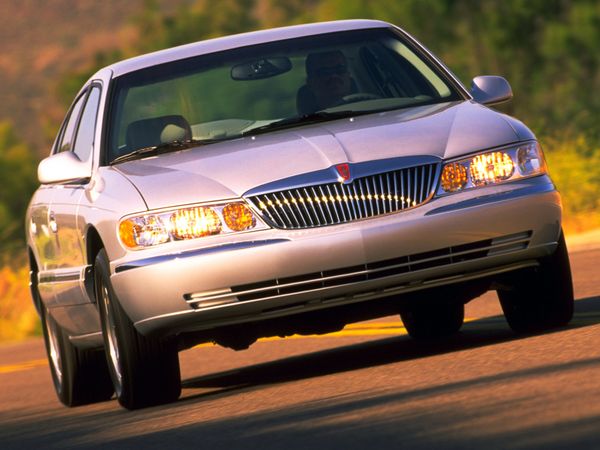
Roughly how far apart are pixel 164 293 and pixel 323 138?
105 centimetres

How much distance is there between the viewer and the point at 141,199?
26.7ft

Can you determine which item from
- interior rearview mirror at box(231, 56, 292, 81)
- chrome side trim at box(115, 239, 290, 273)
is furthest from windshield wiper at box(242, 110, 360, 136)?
chrome side trim at box(115, 239, 290, 273)

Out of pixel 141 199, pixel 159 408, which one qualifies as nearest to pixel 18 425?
pixel 159 408

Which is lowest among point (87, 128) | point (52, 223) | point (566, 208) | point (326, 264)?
point (566, 208)

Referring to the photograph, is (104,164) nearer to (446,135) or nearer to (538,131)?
(446,135)

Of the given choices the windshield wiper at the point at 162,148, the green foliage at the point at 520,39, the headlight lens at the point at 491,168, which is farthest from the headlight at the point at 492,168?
the green foliage at the point at 520,39

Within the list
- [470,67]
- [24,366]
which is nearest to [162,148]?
[24,366]

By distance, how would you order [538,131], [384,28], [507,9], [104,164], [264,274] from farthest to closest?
1. [507,9]
2. [538,131]
3. [384,28]
4. [104,164]
5. [264,274]

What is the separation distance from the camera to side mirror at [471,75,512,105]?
921 centimetres

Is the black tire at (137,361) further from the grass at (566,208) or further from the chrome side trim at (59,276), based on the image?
the grass at (566,208)

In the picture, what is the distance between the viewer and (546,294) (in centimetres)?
863

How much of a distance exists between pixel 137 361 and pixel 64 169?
133cm

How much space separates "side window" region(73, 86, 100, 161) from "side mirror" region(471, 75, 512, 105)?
2.00 m

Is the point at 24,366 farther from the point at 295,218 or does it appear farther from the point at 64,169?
the point at 295,218
